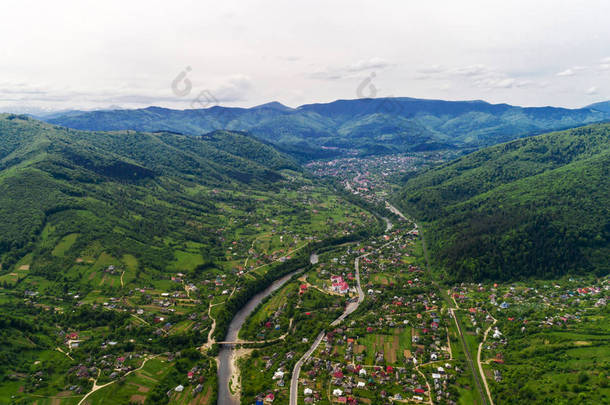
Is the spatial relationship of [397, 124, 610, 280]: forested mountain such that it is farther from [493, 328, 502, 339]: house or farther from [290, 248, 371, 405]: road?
[290, 248, 371, 405]: road

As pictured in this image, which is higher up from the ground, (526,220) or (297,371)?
(526,220)

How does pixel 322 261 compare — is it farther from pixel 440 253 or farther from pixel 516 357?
pixel 516 357

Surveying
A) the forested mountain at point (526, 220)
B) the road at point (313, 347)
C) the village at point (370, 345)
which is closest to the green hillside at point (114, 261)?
the village at point (370, 345)

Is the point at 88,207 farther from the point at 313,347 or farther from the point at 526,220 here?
the point at 526,220

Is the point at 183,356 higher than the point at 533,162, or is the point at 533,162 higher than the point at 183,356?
the point at 533,162

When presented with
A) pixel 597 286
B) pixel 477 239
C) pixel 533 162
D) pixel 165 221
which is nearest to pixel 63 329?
pixel 165 221

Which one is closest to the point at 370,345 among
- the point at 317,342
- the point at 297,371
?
the point at 317,342
